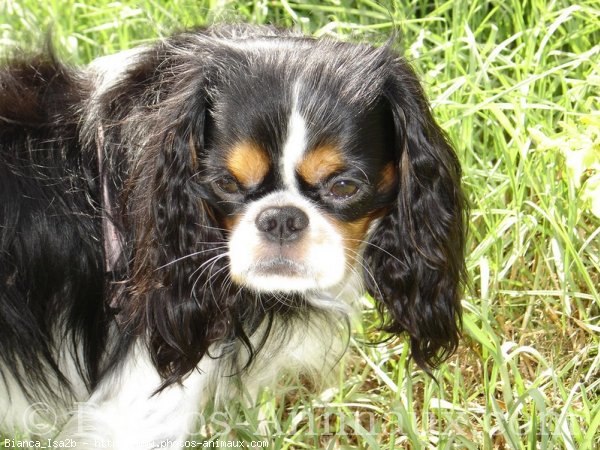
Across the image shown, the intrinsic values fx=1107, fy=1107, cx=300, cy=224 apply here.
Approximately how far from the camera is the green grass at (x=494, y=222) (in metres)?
3.14

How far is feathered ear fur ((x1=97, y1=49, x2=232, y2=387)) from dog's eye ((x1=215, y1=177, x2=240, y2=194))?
3.5 inches

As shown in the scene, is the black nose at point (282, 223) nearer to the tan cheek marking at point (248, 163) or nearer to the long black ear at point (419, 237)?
the tan cheek marking at point (248, 163)

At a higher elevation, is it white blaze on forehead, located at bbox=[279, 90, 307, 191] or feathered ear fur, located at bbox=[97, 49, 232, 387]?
white blaze on forehead, located at bbox=[279, 90, 307, 191]

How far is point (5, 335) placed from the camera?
2.96 m

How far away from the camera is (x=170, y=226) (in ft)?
9.05

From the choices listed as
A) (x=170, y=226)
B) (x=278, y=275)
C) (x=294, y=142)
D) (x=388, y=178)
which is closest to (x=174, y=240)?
(x=170, y=226)

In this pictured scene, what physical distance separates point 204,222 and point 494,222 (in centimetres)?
132

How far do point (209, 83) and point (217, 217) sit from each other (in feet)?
1.11

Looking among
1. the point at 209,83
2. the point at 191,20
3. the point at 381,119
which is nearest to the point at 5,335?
the point at 209,83

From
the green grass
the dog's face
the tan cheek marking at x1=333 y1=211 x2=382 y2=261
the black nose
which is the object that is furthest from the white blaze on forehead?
the green grass

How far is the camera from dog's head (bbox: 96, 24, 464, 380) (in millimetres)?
2602

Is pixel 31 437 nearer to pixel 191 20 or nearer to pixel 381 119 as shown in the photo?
pixel 381 119

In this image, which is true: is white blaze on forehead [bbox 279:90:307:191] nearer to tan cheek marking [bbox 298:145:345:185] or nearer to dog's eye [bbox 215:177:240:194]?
tan cheek marking [bbox 298:145:345:185]

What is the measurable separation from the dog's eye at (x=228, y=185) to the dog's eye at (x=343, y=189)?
0.23 m
